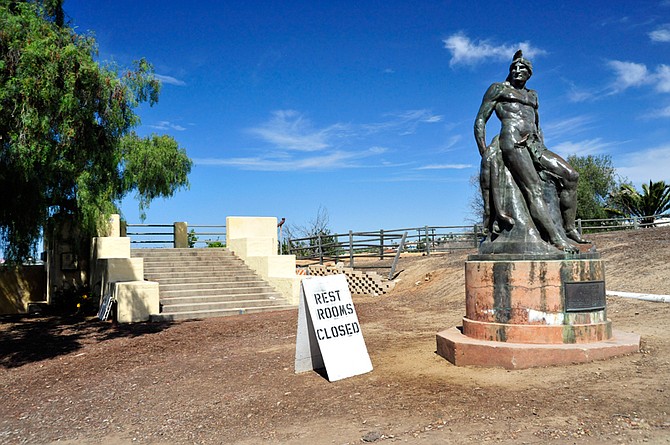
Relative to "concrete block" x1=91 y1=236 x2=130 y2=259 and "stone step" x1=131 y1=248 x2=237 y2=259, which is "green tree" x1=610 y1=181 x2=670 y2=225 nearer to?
"stone step" x1=131 y1=248 x2=237 y2=259

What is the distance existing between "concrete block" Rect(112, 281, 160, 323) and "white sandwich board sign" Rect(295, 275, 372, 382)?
23.9ft

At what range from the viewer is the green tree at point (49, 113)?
7.66m

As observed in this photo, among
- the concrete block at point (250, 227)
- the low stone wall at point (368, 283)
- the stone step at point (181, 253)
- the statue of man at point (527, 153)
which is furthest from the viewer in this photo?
the concrete block at point (250, 227)

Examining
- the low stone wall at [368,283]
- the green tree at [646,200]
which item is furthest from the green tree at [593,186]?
the low stone wall at [368,283]

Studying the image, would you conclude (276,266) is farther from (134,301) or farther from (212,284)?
(134,301)

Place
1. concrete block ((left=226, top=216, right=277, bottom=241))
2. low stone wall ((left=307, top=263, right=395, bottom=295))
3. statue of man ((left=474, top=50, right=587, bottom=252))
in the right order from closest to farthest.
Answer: statue of man ((left=474, top=50, right=587, bottom=252)) → low stone wall ((left=307, top=263, right=395, bottom=295)) → concrete block ((left=226, top=216, right=277, bottom=241))

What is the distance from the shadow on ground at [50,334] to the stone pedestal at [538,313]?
6.88m

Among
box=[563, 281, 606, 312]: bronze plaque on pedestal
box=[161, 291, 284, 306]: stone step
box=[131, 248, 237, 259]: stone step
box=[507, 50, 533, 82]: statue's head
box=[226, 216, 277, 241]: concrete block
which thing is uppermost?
box=[507, 50, 533, 82]: statue's head

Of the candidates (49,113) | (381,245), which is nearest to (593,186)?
(381,245)

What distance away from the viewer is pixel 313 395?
542 cm

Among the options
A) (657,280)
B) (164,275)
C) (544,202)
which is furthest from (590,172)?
(544,202)

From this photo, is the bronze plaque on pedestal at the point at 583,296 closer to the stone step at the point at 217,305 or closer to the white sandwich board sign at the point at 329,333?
the white sandwich board sign at the point at 329,333

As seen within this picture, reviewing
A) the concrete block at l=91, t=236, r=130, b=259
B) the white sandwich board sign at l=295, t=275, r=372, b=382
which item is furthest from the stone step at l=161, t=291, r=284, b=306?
the white sandwich board sign at l=295, t=275, r=372, b=382

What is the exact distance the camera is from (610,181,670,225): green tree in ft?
93.7
